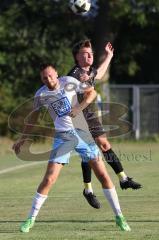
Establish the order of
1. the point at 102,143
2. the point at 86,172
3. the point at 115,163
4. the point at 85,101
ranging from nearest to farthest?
the point at 85,101 → the point at 86,172 → the point at 115,163 → the point at 102,143

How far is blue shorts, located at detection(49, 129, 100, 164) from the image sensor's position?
896 centimetres

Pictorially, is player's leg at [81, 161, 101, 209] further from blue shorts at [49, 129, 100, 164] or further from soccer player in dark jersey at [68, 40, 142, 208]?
blue shorts at [49, 129, 100, 164]

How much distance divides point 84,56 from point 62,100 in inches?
37.9

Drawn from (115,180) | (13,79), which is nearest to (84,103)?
(115,180)

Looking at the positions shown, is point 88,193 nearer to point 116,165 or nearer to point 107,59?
point 116,165

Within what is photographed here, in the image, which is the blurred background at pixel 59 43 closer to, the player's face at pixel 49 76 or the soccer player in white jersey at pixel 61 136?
the soccer player in white jersey at pixel 61 136

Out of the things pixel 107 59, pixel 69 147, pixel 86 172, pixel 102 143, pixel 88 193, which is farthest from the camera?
pixel 102 143

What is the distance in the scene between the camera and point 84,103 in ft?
28.6

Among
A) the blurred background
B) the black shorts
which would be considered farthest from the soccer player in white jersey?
the blurred background

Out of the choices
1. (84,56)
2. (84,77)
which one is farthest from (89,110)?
(84,56)

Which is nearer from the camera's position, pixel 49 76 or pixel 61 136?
pixel 49 76

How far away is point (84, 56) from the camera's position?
31.8ft

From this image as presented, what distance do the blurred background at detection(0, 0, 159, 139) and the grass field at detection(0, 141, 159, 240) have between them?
40.2 feet

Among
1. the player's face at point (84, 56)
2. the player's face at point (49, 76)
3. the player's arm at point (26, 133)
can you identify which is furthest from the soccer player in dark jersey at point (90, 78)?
the player's arm at point (26, 133)
